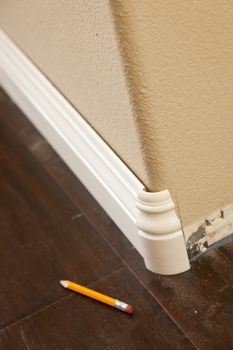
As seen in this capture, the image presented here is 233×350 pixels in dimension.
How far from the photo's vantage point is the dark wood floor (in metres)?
1.04

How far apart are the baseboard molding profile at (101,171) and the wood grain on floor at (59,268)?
0.04 meters

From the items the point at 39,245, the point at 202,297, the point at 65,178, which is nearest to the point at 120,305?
the point at 202,297

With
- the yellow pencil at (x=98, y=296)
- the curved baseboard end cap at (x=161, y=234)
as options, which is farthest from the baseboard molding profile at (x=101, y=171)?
the yellow pencil at (x=98, y=296)

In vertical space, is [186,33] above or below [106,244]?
above

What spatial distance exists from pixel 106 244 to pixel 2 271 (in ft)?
0.76

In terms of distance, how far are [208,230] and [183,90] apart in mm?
341

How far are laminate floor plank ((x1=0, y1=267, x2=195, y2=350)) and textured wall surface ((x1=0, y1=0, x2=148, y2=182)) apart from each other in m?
0.25

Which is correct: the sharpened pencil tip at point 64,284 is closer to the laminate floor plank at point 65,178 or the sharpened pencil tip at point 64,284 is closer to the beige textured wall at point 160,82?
the laminate floor plank at point 65,178

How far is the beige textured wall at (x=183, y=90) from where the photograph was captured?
813 mm

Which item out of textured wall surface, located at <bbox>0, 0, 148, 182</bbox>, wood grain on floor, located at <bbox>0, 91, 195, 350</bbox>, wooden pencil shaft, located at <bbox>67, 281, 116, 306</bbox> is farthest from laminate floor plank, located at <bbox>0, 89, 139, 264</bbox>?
textured wall surface, located at <bbox>0, 0, 148, 182</bbox>

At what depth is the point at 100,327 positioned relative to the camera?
107 cm

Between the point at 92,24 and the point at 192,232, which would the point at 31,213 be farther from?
the point at 92,24

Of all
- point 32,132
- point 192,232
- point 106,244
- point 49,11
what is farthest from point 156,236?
point 32,132

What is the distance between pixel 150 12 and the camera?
796 mm
